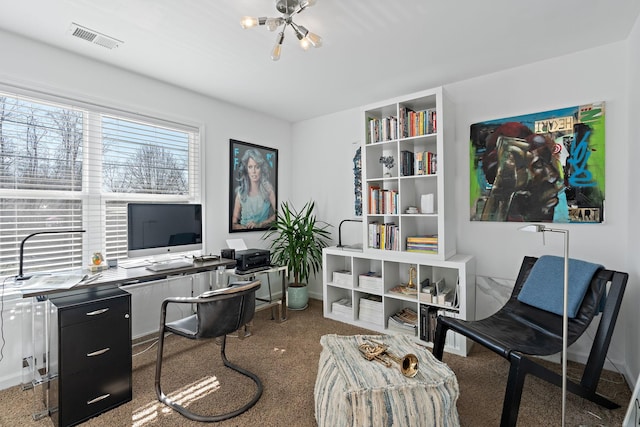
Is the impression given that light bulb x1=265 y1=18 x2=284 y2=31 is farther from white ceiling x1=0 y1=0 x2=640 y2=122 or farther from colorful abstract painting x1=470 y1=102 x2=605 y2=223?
colorful abstract painting x1=470 y1=102 x2=605 y2=223

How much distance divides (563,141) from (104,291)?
367 cm

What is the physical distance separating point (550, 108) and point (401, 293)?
2.06 m

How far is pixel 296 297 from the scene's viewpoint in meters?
3.81

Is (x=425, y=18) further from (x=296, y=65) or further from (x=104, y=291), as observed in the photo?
(x=104, y=291)

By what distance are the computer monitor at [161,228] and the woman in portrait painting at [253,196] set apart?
2.83 ft

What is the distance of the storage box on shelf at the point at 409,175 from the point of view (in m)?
2.83

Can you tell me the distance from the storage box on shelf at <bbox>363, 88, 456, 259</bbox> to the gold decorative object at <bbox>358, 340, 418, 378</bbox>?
1207 millimetres

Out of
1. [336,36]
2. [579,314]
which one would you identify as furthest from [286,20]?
[579,314]

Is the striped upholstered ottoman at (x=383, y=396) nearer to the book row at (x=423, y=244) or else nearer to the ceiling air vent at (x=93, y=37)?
the book row at (x=423, y=244)

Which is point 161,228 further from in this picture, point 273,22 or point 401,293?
point 401,293

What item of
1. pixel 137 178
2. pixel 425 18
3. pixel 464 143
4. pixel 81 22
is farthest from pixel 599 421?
pixel 81 22

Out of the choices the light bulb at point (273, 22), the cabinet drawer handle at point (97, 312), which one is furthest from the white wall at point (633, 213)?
the cabinet drawer handle at point (97, 312)

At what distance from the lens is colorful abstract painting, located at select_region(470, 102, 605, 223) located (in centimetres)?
248

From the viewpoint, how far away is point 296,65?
2758 mm
